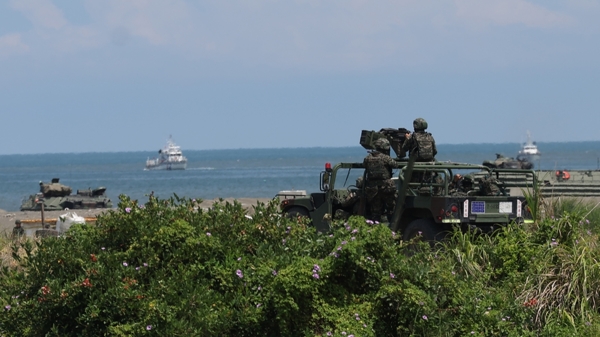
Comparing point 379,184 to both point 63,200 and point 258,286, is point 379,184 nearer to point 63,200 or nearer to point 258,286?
point 258,286

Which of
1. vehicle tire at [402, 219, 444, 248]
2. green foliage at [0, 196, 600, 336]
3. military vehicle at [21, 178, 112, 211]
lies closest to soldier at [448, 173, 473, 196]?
vehicle tire at [402, 219, 444, 248]

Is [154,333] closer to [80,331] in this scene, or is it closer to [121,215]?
[80,331]

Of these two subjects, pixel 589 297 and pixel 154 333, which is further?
pixel 589 297

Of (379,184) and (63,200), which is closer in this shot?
(379,184)

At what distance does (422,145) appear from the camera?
13.0 metres

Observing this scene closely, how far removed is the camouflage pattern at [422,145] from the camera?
42.7ft

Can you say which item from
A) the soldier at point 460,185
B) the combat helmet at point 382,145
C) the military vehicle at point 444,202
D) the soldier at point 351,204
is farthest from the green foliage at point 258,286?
the soldier at point 351,204

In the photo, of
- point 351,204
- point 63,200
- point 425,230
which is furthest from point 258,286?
point 63,200

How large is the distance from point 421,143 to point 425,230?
1390 mm

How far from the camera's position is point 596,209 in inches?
437

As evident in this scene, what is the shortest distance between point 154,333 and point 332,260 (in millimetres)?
1418

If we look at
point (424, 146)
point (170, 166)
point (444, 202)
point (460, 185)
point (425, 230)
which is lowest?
point (170, 166)

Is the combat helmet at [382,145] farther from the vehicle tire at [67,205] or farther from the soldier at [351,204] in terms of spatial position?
the vehicle tire at [67,205]

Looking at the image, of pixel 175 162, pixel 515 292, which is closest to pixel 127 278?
pixel 515 292
